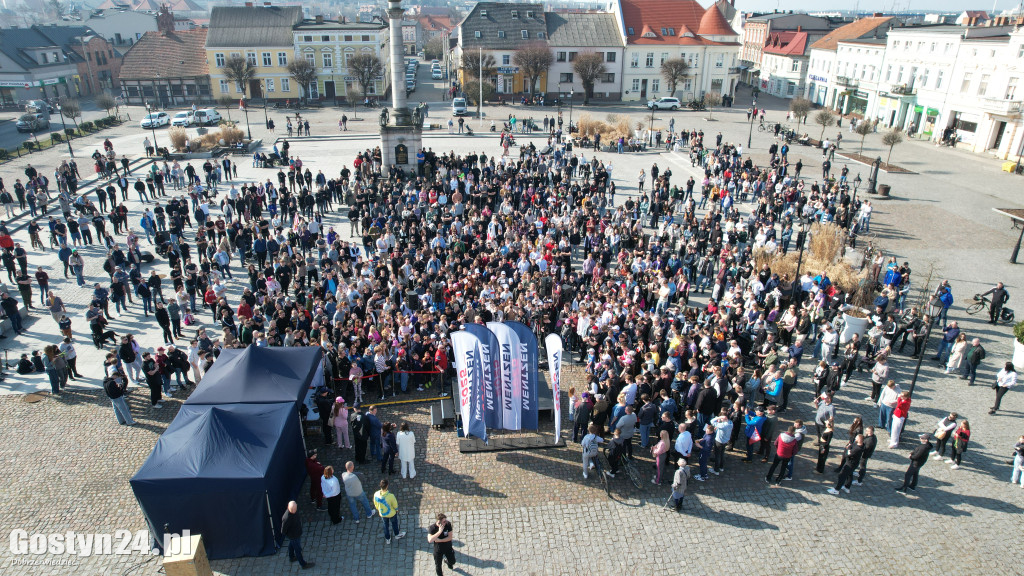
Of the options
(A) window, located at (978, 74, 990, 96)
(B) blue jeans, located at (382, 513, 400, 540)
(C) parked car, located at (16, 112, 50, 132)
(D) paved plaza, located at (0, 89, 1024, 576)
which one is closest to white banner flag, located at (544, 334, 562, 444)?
(D) paved plaza, located at (0, 89, 1024, 576)

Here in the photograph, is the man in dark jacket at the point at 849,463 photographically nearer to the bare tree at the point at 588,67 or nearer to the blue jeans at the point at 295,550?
the blue jeans at the point at 295,550

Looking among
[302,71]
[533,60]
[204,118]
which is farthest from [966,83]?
[204,118]

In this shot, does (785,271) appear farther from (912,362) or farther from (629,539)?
(629,539)

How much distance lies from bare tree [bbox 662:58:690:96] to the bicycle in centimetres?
5001

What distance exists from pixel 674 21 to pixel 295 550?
69.5m

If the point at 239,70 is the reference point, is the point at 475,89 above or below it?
below

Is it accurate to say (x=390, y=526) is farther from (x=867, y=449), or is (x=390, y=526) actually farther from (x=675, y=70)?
(x=675, y=70)

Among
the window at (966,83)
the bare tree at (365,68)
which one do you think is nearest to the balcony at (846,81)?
the window at (966,83)

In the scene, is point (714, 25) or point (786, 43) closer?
point (714, 25)

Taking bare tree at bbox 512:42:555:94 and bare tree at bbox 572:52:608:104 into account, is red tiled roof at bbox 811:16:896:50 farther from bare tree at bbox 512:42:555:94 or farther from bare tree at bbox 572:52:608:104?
bare tree at bbox 512:42:555:94

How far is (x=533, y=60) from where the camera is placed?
203 feet

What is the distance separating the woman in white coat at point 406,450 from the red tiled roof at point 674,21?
63.1m

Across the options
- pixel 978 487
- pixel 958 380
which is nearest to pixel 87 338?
pixel 978 487

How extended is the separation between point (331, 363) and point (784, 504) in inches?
387
